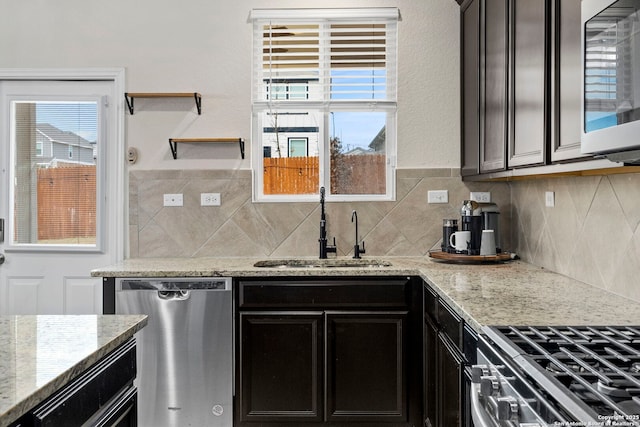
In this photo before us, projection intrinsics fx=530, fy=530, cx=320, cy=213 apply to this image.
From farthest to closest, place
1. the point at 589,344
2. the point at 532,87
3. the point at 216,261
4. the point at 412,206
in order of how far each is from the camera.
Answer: the point at 412,206, the point at 216,261, the point at 532,87, the point at 589,344

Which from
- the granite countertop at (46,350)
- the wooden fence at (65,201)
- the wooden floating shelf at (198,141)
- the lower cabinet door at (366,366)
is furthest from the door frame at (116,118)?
the granite countertop at (46,350)

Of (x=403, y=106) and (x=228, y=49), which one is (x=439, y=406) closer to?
(x=403, y=106)

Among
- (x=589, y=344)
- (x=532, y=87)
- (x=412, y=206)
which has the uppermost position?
(x=532, y=87)

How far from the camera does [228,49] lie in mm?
3506

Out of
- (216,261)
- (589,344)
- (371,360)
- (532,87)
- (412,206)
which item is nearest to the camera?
(589,344)

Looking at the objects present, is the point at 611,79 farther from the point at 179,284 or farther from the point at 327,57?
the point at 327,57

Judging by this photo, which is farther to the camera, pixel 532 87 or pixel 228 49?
pixel 228 49

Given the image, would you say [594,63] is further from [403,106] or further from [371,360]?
[403,106]

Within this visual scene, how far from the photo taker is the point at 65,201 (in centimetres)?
355

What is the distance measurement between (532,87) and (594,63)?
2.93 feet

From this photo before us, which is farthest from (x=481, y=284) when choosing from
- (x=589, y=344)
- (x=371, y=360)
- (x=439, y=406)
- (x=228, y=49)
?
(x=228, y=49)

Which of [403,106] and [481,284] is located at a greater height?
[403,106]

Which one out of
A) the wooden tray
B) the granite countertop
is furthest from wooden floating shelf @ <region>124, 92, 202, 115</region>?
the granite countertop

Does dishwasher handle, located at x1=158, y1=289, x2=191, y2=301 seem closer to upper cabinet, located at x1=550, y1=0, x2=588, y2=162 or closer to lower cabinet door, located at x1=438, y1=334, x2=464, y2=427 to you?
lower cabinet door, located at x1=438, y1=334, x2=464, y2=427
